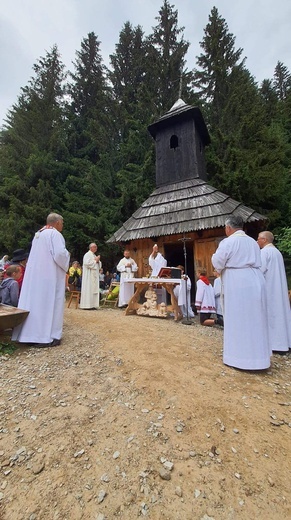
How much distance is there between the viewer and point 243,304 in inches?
136

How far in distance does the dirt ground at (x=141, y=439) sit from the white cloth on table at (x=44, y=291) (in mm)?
448

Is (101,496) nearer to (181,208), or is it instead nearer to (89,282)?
(89,282)

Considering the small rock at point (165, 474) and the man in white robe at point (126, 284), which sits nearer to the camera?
the small rock at point (165, 474)

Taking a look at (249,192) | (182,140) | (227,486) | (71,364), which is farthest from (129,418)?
(249,192)

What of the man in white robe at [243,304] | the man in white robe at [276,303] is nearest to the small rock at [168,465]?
the man in white robe at [243,304]

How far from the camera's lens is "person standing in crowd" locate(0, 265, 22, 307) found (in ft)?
14.5

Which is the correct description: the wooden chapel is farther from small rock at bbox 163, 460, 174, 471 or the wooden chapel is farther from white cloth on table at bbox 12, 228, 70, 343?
small rock at bbox 163, 460, 174, 471

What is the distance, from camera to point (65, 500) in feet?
4.79

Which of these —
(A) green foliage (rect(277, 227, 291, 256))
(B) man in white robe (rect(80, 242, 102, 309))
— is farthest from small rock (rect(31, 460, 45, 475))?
(A) green foliage (rect(277, 227, 291, 256))

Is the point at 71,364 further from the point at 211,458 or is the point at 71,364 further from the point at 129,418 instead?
the point at 211,458

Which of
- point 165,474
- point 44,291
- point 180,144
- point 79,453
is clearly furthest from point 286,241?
point 79,453

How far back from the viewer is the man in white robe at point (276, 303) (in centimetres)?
439

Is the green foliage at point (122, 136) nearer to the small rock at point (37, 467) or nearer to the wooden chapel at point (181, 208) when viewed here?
the wooden chapel at point (181, 208)

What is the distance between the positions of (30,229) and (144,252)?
9485mm
